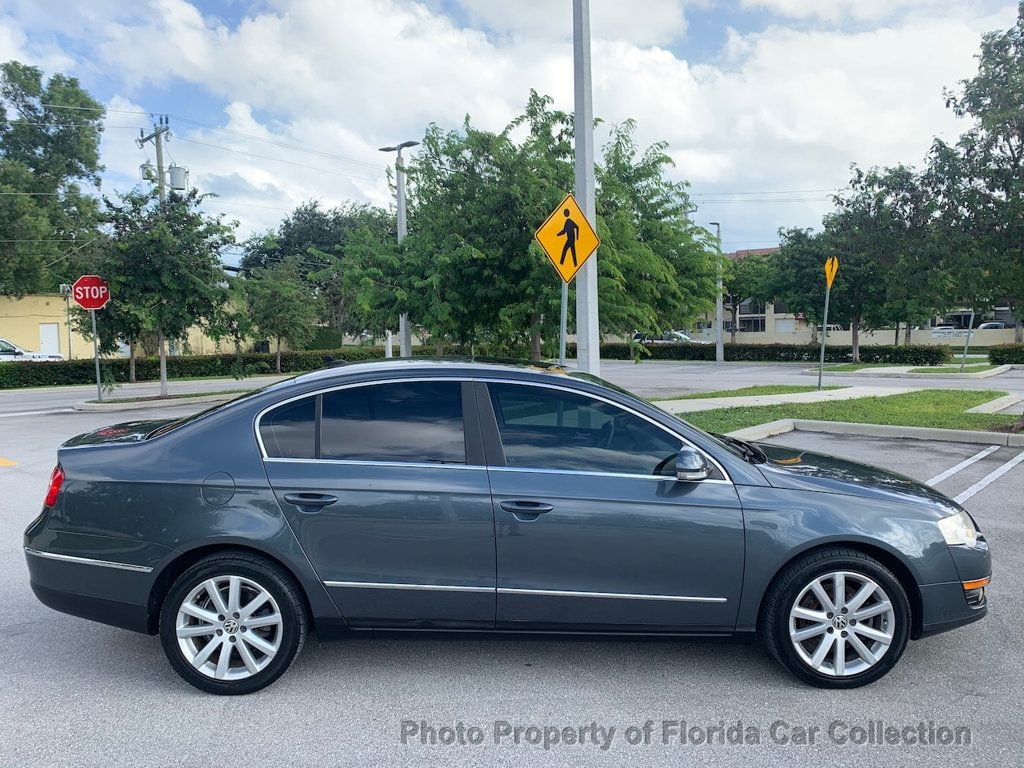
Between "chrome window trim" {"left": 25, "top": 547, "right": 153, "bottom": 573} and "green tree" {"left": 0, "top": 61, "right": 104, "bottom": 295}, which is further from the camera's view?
"green tree" {"left": 0, "top": 61, "right": 104, "bottom": 295}

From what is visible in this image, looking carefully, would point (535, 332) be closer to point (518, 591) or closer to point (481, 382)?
point (481, 382)

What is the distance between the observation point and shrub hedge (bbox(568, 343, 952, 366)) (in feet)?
111

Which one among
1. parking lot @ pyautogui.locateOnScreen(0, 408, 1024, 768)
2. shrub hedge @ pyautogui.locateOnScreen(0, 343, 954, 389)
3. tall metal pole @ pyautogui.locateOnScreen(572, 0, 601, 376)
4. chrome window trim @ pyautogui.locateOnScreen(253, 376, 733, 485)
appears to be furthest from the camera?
shrub hedge @ pyautogui.locateOnScreen(0, 343, 954, 389)

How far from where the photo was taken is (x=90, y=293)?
18.1 meters

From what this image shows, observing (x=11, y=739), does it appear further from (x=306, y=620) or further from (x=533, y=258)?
(x=533, y=258)

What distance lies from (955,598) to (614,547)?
170 cm

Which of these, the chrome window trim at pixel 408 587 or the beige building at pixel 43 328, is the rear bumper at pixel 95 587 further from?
the beige building at pixel 43 328

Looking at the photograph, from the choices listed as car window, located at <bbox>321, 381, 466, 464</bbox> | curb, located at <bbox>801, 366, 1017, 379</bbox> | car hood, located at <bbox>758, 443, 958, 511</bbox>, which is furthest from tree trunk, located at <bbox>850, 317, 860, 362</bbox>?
car window, located at <bbox>321, 381, 466, 464</bbox>

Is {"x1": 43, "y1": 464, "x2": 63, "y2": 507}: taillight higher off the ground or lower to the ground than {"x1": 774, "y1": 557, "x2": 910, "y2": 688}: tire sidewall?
higher

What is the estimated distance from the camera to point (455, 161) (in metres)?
14.0

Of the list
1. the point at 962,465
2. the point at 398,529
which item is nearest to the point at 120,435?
the point at 398,529

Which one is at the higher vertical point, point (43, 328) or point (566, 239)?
point (43, 328)

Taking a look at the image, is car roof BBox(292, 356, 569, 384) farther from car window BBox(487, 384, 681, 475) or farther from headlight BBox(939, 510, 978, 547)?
headlight BBox(939, 510, 978, 547)

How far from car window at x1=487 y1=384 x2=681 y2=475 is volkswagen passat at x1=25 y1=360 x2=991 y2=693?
0.05 ft
